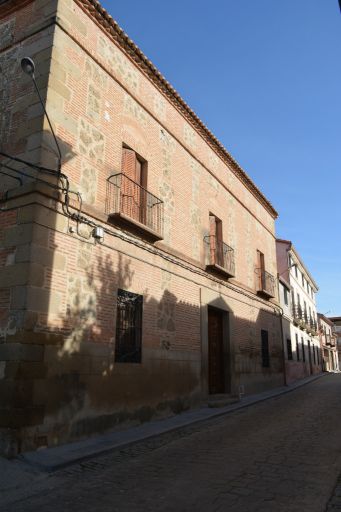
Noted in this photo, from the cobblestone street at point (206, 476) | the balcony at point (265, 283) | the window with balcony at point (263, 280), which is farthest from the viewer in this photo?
the window with balcony at point (263, 280)

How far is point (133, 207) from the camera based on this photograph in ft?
30.6

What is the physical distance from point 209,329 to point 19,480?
8025 millimetres

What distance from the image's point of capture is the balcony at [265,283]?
1658 centimetres

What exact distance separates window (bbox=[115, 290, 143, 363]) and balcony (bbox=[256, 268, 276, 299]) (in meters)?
8.37

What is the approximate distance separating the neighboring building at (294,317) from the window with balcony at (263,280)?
2.09m

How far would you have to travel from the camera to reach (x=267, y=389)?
16.0 m

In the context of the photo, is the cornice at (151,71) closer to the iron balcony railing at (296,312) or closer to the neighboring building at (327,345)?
the iron balcony railing at (296,312)

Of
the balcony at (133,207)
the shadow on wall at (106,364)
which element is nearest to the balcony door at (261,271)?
the shadow on wall at (106,364)

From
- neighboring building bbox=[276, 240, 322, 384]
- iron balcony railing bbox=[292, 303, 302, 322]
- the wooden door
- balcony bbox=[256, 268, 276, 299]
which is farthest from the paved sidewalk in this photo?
iron balcony railing bbox=[292, 303, 302, 322]

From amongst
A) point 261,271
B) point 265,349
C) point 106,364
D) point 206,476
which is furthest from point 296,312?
point 206,476

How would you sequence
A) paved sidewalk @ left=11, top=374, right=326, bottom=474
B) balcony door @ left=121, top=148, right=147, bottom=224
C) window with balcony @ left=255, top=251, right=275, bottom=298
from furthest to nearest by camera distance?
window with balcony @ left=255, top=251, right=275, bottom=298, balcony door @ left=121, top=148, right=147, bottom=224, paved sidewalk @ left=11, top=374, right=326, bottom=474

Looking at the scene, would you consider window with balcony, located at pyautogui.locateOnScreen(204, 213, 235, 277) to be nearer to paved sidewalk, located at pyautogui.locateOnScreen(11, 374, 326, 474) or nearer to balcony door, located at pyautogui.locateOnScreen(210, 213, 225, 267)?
balcony door, located at pyautogui.locateOnScreen(210, 213, 225, 267)

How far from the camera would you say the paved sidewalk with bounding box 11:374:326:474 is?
18.0 feet

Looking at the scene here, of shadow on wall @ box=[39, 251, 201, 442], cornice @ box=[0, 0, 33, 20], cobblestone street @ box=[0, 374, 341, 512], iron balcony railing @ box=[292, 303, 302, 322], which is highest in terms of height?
cornice @ box=[0, 0, 33, 20]
